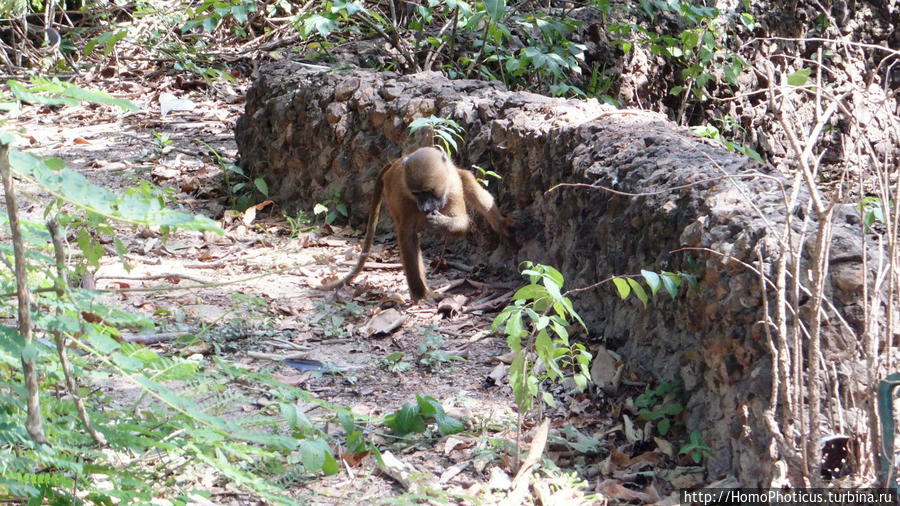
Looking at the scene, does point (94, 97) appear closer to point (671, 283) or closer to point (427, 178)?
point (671, 283)

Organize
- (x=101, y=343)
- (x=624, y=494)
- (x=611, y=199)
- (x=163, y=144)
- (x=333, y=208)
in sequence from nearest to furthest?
1. (x=101, y=343)
2. (x=624, y=494)
3. (x=611, y=199)
4. (x=333, y=208)
5. (x=163, y=144)

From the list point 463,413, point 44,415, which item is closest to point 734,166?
point 463,413

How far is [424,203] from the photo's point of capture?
578cm

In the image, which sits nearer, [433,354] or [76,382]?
[76,382]

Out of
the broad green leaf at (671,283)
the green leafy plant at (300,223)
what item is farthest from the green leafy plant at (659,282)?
the green leafy plant at (300,223)

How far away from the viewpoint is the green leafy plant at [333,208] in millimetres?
7039

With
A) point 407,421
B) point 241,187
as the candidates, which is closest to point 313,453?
point 407,421

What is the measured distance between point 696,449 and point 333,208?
14.0 ft

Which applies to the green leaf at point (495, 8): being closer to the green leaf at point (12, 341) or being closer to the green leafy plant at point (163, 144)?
the green leafy plant at point (163, 144)

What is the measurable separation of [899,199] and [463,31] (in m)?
6.62

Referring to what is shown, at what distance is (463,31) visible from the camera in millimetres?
8766

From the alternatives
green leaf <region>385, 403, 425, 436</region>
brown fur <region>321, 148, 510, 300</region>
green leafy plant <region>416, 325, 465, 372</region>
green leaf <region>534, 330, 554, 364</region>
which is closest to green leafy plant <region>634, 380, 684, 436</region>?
green leaf <region>534, 330, 554, 364</region>

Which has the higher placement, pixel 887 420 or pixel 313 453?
pixel 887 420

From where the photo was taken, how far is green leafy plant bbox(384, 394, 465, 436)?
12.9 ft
